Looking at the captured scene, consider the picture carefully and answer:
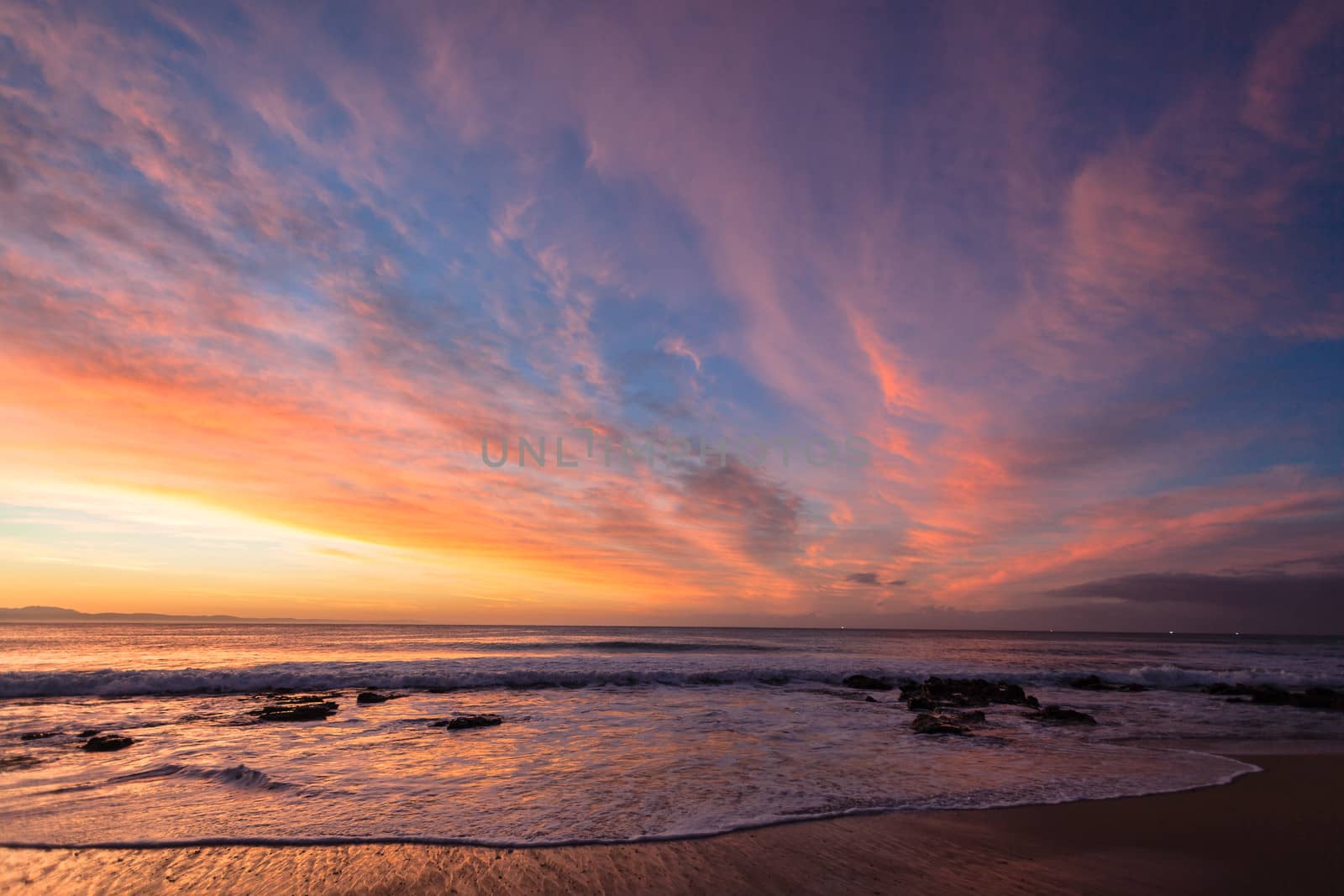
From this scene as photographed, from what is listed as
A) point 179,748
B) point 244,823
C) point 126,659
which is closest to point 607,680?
point 179,748

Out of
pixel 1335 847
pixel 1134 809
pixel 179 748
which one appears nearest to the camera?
pixel 1335 847

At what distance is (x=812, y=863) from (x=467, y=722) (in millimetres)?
11683

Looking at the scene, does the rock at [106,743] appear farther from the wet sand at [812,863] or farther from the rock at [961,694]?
the rock at [961,694]

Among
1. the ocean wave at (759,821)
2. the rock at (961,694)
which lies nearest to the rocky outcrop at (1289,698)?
the rock at (961,694)

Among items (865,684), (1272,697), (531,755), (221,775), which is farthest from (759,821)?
(1272,697)

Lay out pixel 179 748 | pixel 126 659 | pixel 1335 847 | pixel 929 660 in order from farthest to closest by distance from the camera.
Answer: pixel 929 660
pixel 126 659
pixel 179 748
pixel 1335 847

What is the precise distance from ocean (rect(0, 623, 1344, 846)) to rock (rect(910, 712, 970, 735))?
0.39 meters

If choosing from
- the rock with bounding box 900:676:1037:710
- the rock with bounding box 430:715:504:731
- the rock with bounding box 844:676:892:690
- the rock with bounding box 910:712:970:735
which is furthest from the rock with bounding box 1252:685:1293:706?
the rock with bounding box 430:715:504:731

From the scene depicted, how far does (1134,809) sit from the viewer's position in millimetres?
9430

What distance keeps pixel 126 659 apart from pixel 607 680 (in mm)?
28580

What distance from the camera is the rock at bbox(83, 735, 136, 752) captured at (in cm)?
1272

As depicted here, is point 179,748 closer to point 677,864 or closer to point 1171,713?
point 677,864

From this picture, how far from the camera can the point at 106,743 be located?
12891 millimetres

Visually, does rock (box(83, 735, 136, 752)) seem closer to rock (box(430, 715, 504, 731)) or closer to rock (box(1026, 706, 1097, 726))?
rock (box(430, 715, 504, 731))
